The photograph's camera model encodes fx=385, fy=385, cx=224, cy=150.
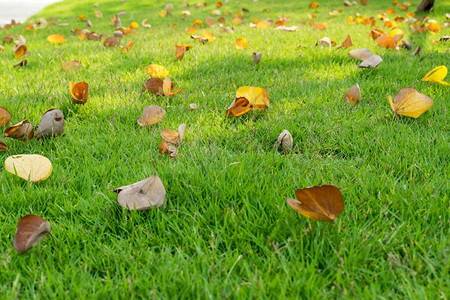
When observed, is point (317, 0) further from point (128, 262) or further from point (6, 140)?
point (128, 262)

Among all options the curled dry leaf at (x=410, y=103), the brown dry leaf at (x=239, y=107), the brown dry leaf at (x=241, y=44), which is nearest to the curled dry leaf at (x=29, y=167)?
the brown dry leaf at (x=239, y=107)

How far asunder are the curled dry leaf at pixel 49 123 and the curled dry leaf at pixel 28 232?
94cm

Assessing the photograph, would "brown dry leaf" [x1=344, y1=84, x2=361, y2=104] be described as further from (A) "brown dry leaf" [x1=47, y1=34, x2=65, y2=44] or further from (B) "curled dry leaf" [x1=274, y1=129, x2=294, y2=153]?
(A) "brown dry leaf" [x1=47, y1=34, x2=65, y2=44]

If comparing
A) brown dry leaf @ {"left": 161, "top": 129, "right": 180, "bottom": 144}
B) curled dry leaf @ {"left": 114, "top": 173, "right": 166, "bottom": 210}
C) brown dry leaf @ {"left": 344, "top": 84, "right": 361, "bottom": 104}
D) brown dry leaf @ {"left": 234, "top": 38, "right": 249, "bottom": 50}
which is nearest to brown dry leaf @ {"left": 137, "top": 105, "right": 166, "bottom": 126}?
brown dry leaf @ {"left": 161, "top": 129, "right": 180, "bottom": 144}

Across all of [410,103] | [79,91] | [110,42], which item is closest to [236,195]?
[410,103]

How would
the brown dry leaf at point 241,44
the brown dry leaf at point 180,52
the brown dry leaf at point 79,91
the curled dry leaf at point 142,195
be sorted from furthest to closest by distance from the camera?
the brown dry leaf at point 241,44 → the brown dry leaf at point 180,52 → the brown dry leaf at point 79,91 → the curled dry leaf at point 142,195

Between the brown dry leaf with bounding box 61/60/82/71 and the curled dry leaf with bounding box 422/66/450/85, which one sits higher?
the curled dry leaf with bounding box 422/66/450/85

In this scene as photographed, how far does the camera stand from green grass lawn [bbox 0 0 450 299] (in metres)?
1.09

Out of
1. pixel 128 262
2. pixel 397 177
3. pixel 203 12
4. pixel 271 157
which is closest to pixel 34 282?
pixel 128 262

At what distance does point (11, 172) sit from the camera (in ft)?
5.30

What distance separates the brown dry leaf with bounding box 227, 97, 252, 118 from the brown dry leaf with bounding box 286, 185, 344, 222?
108 cm

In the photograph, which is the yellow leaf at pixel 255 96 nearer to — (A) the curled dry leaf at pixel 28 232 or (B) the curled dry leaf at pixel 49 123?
(B) the curled dry leaf at pixel 49 123

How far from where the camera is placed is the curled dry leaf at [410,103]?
207cm

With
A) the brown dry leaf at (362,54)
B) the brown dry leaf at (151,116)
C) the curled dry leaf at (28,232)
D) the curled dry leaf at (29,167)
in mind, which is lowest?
the brown dry leaf at (362,54)
